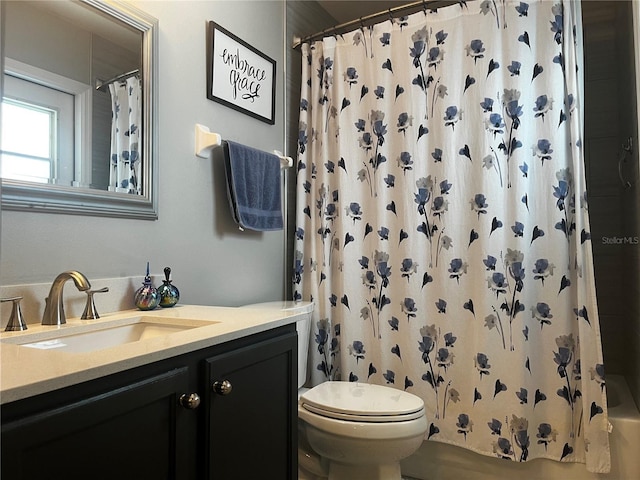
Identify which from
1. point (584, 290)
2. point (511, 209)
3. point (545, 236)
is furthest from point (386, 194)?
point (584, 290)

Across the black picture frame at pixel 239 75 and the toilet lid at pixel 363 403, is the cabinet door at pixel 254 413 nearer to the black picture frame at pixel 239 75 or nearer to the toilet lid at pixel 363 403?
the toilet lid at pixel 363 403

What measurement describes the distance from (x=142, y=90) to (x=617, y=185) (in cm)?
235

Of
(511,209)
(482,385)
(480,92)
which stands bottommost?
(482,385)

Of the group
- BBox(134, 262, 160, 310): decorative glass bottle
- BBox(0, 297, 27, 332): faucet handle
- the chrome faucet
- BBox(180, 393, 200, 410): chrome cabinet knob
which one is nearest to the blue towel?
BBox(134, 262, 160, 310): decorative glass bottle

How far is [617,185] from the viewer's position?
2.49m

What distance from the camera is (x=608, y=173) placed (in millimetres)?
2506

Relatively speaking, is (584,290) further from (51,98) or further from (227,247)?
(51,98)

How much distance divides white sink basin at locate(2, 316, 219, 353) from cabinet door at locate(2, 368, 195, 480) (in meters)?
0.34

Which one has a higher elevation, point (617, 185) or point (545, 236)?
point (617, 185)

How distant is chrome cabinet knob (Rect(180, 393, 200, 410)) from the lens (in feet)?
3.20

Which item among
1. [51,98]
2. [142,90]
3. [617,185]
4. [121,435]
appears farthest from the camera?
[617,185]

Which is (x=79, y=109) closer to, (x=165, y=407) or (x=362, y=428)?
(x=165, y=407)

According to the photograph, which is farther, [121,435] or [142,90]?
[142,90]

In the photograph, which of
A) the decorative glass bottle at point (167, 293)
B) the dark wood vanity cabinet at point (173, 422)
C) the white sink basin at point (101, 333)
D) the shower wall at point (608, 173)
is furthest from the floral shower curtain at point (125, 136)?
the shower wall at point (608, 173)
